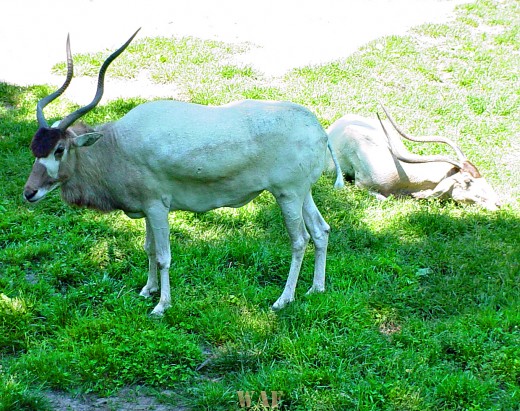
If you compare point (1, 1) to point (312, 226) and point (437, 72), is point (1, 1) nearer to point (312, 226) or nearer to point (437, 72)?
point (437, 72)

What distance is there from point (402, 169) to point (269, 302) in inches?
123

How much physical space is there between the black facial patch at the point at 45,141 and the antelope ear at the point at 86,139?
15 cm

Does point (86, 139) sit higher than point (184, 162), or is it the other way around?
point (86, 139)

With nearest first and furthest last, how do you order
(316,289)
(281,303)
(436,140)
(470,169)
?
1. (281,303)
2. (316,289)
3. (470,169)
4. (436,140)

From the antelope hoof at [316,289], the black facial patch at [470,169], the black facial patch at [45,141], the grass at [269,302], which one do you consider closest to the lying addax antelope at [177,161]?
the black facial patch at [45,141]

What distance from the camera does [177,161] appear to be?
5.67 metres

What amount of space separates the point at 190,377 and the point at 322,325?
1181mm

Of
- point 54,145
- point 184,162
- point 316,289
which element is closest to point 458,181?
point 316,289

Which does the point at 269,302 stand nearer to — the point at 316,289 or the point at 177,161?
the point at 316,289

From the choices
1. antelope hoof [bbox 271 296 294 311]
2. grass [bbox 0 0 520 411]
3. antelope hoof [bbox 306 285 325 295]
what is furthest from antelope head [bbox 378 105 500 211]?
antelope hoof [bbox 271 296 294 311]

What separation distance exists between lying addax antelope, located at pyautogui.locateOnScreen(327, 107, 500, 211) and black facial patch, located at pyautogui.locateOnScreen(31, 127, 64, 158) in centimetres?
414

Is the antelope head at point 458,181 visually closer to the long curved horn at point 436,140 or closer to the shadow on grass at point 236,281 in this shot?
the long curved horn at point 436,140

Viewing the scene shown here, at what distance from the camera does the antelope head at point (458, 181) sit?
8148 millimetres

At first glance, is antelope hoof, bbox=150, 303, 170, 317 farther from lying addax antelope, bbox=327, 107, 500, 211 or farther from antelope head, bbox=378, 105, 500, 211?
antelope head, bbox=378, 105, 500, 211
